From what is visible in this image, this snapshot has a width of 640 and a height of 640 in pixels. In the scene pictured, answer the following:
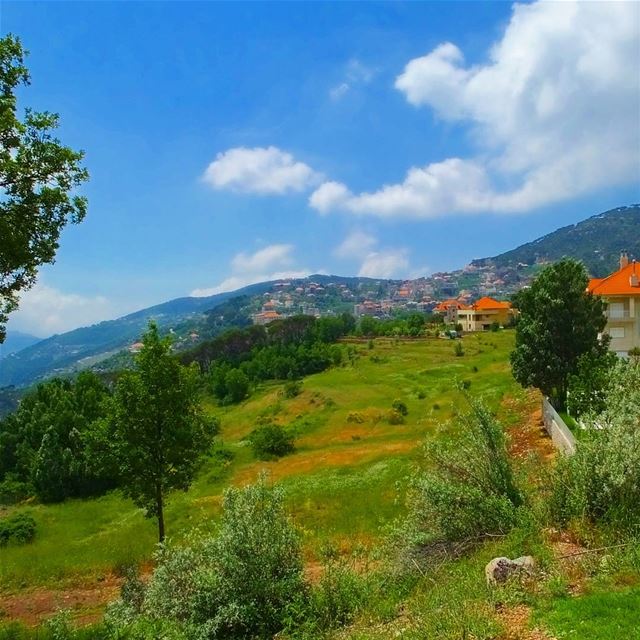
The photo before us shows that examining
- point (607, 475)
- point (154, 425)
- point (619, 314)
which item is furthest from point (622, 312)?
point (154, 425)

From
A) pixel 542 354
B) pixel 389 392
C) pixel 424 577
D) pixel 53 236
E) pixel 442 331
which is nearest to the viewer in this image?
pixel 424 577

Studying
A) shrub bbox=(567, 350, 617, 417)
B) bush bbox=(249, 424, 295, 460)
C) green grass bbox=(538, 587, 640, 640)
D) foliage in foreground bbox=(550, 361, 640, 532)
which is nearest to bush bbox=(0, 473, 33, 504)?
bush bbox=(249, 424, 295, 460)

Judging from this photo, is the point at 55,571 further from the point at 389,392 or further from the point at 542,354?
the point at 389,392

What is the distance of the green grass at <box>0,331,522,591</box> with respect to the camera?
22.0 meters

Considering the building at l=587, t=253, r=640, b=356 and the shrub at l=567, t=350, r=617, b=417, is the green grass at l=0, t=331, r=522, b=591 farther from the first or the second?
the building at l=587, t=253, r=640, b=356

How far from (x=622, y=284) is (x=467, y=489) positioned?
122 feet

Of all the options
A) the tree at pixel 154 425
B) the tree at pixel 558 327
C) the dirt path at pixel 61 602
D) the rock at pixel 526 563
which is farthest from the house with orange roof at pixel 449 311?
the rock at pixel 526 563

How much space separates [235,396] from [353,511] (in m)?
63.2

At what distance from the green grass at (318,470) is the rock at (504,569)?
377 centimetres

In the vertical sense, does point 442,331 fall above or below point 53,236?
below

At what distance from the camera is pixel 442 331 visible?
107562 mm

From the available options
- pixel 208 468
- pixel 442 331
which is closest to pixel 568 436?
pixel 208 468

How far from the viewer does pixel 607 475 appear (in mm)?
9938

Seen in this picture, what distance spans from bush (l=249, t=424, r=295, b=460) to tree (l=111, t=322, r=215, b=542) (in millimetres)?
26703
